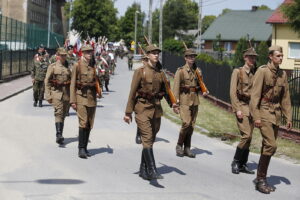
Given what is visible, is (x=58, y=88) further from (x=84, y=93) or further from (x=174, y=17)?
(x=174, y=17)

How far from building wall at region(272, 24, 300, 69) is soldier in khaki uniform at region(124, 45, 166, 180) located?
3927cm

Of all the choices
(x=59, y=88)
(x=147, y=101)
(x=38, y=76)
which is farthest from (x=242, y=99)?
(x=38, y=76)

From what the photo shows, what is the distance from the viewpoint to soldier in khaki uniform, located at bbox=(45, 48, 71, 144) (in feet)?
36.3

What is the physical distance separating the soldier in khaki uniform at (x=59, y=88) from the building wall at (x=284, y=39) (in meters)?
37.0

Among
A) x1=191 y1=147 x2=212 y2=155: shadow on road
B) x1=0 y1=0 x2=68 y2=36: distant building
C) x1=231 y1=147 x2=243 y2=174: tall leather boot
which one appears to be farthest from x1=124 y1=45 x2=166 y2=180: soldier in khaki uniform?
x1=0 y1=0 x2=68 y2=36: distant building

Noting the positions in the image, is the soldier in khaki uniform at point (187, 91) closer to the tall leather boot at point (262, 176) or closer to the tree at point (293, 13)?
the tall leather boot at point (262, 176)

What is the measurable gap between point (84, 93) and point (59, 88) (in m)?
1.48

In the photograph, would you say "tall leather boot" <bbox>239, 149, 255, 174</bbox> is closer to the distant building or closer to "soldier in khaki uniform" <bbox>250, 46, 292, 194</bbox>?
"soldier in khaki uniform" <bbox>250, 46, 292, 194</bbox>

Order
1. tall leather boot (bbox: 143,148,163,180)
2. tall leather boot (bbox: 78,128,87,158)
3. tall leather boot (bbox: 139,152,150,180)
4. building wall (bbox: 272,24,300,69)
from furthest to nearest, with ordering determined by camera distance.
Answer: building wall (bbox: 272,24,300,69), tall leather boot (bbox: 78,128,87,158), tall leather boot (bbox: 139,152,150,180), tall leather boot (bbox: 143,148,163,180)

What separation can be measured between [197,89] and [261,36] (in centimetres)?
7028

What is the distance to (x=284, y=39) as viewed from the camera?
46.8 m

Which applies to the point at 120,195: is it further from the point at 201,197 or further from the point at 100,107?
the point at 100,107

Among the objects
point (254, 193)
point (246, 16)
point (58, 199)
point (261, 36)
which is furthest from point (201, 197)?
point (246, 16)

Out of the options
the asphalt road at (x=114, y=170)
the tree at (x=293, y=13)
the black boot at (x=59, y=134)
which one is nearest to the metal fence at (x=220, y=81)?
the tree at (x=293, y=13)
